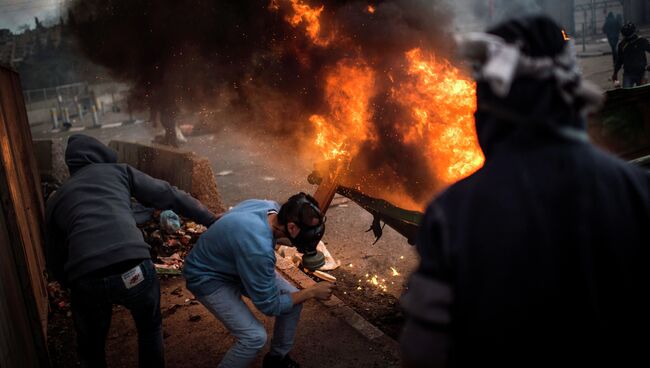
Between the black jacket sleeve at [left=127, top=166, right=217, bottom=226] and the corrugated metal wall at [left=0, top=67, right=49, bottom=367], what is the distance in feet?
3.30

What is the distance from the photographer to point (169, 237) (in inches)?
267

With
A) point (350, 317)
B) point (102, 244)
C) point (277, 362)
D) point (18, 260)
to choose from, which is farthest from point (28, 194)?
point (350, 317)

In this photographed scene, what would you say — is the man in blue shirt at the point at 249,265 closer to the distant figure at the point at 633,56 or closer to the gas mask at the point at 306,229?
the gas mask at the point at 306,229

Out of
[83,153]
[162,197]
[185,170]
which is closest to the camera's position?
[83,153]

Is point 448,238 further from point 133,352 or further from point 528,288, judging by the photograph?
point 133,352

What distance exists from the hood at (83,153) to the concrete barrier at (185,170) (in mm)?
3637

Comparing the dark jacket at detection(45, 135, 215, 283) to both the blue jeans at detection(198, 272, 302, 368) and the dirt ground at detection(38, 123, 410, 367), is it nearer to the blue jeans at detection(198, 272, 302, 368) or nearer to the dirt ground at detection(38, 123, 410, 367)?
the blue jeans at detection(198, 272, 302, 368)

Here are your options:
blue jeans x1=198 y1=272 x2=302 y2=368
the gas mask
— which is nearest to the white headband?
the gas mask

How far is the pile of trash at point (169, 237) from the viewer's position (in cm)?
634

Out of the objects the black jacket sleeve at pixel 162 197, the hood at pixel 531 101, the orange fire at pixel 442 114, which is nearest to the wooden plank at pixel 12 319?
the black jacket sleeve at pixel 162 197

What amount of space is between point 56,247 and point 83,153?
0.71 meters

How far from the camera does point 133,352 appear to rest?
460 cm

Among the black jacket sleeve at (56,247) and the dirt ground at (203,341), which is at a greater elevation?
the black jacket sleeve at (56,247)

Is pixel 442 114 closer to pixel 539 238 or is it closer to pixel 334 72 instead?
pixel 334 72
